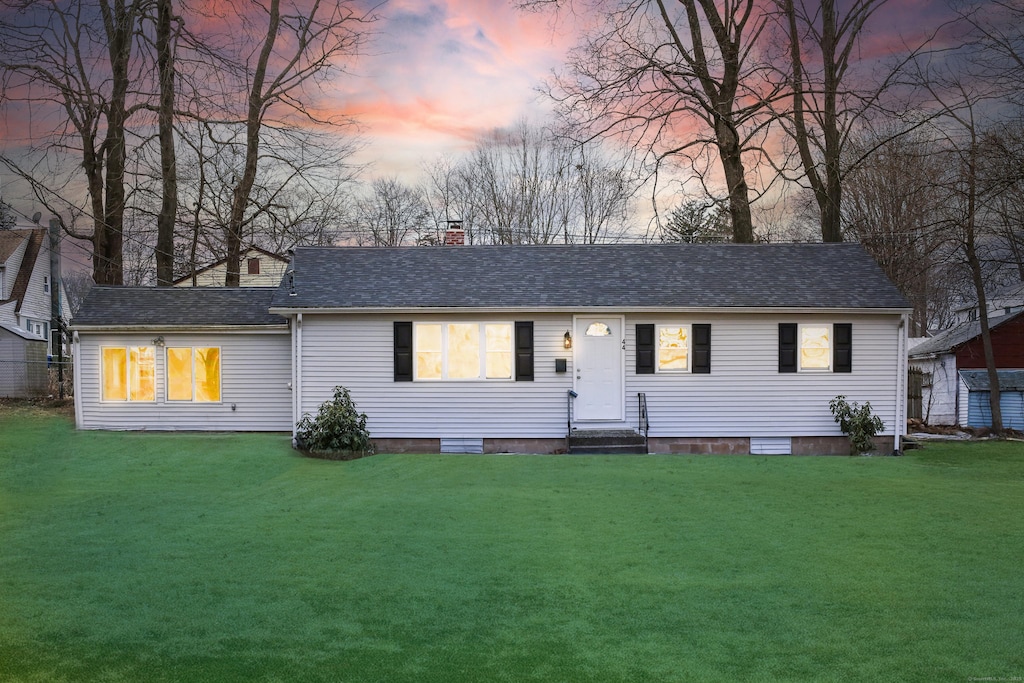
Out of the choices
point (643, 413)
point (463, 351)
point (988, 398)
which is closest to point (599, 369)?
point (643, 413)

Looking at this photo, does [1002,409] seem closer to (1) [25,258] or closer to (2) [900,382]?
(2) [900,382]

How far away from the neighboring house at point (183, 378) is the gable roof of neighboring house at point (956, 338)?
20131 mm

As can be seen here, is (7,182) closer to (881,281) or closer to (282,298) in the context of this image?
(282,298)

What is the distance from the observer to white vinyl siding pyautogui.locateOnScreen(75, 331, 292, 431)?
18750mm

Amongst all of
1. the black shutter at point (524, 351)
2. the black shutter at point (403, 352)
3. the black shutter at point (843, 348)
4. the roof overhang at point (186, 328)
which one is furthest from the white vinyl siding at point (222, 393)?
the black shutter at point (843, 348)

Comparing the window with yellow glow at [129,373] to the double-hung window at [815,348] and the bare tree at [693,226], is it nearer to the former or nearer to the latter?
the double-hung window at [815,348]

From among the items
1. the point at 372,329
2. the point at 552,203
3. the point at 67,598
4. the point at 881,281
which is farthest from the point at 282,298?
the point at 552,203

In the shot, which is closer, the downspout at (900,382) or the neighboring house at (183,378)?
the downspout at (900,382)

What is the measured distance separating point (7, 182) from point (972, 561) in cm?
2131

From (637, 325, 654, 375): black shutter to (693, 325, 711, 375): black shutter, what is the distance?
93 cm

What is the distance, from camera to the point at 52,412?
21891mm

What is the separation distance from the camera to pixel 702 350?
17.5 m

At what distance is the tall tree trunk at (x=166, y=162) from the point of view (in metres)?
24.4

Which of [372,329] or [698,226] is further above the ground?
[698,226]
